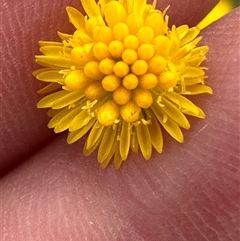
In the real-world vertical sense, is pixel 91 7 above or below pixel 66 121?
above

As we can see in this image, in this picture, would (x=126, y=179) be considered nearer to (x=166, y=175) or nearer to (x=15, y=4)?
(x=166, y=175)

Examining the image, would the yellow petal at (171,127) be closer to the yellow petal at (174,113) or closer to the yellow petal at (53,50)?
the yellow petal at (174,113)

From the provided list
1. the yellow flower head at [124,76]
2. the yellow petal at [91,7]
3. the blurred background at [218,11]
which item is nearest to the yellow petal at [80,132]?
the yellow flower head at [124,76]

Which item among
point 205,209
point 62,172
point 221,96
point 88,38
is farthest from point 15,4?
point 205,209

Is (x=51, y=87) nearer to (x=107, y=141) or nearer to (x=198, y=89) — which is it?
(x=107, y=141)

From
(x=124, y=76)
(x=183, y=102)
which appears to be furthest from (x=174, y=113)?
(x=124, y=76)

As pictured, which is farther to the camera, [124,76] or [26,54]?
[26,54]
